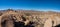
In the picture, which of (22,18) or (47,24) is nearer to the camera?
(47,24)

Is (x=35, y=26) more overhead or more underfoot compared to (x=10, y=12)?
more underfoot

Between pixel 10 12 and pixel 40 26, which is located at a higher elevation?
pixel 10 12

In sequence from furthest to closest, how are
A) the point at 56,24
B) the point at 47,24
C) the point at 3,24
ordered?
1. the point at 3,24
2. the point at 47,24
3. the point at 56,24

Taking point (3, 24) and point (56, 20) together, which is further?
point (3, 24)

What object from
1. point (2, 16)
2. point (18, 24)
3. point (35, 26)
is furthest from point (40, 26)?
point (2, 16)

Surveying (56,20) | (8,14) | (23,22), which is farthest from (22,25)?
(56,20)

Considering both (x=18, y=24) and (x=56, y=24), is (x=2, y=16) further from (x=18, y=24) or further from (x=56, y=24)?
(x=56, y=24)

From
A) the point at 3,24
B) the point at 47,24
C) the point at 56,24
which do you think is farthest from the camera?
the point at 3,24

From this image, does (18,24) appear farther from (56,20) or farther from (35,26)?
(56,20)
